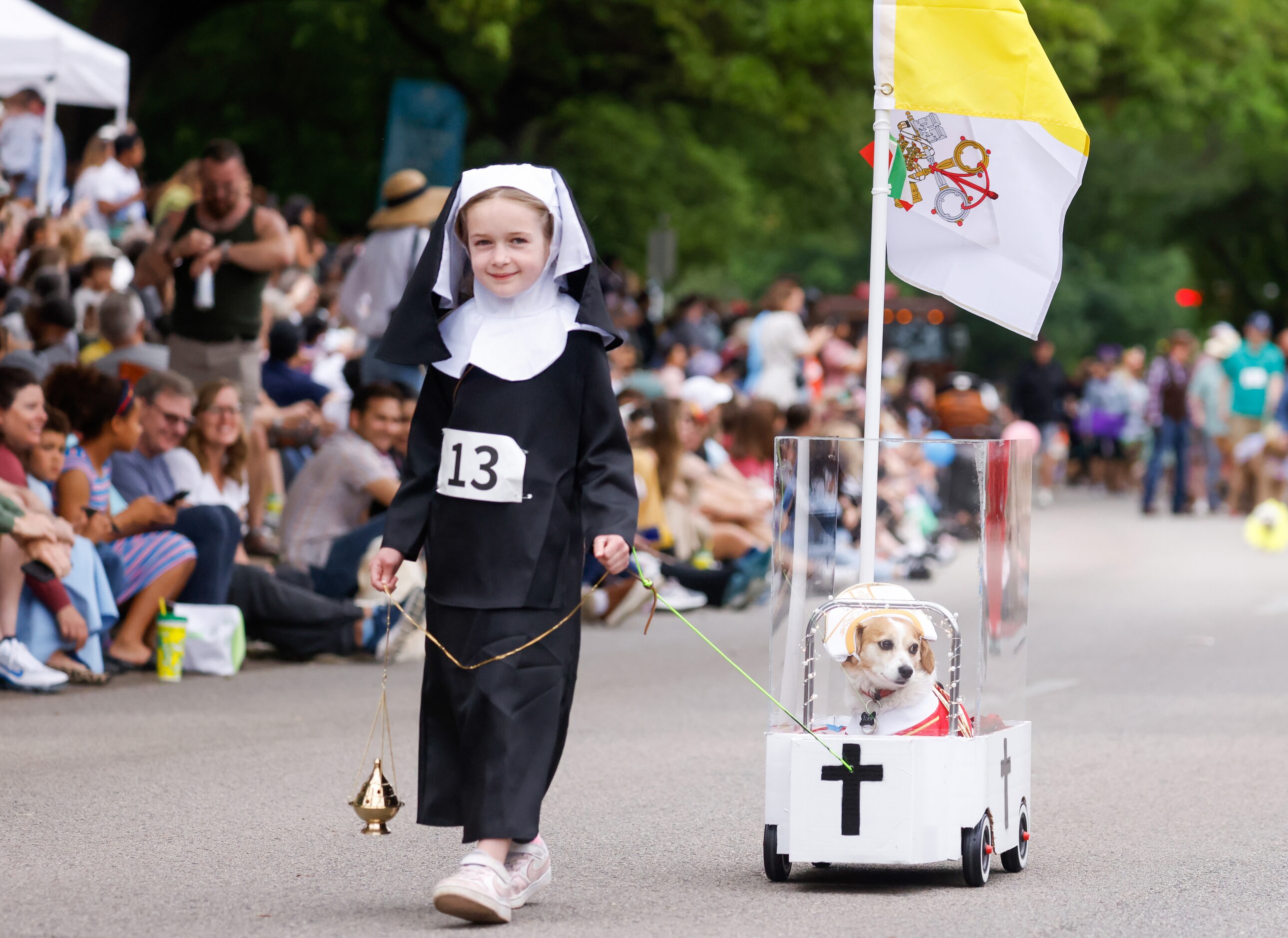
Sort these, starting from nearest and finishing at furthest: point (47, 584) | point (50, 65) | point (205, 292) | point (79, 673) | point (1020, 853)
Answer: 1. point (1020, 853)
2. point (47, 584)
3. point (79, 673)
4. point (205, 292)
5. point (50, 65)

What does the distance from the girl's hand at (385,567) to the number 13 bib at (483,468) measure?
211 mm

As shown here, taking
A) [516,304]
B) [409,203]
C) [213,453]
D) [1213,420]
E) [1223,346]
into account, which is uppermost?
[409,203]

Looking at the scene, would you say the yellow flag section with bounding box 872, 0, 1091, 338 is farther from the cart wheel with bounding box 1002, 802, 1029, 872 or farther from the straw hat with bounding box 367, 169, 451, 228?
the straw hat with bounding box 367, 169, 451, 228

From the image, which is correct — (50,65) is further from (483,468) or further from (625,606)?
(483,468)

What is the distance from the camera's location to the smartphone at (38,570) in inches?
364

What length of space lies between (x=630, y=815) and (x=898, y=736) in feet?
5.13

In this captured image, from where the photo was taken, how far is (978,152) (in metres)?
6.38

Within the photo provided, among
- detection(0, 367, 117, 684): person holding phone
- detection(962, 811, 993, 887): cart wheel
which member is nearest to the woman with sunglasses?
detection(0, 367, 117, 684): person holding phone

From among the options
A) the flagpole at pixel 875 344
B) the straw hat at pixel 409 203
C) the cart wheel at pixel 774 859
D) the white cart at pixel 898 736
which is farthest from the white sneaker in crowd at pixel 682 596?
the cart wheel at pixel 774 859

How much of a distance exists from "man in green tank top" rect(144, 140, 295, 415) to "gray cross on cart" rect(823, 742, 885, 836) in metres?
7.97

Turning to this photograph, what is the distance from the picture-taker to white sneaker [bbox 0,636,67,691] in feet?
30.8

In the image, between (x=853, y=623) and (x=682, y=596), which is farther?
(x=682, y=596)

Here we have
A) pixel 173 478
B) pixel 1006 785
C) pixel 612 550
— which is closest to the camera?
pixel 612 550

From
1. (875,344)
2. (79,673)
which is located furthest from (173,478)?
(875,344)
